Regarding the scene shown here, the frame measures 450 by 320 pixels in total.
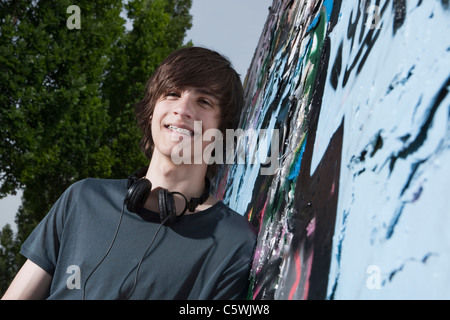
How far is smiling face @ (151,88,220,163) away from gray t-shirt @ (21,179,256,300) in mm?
287

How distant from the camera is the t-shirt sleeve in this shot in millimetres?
2059

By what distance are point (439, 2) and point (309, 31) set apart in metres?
1.49

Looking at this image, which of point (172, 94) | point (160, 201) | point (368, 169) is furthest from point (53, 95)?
point (368, 169)

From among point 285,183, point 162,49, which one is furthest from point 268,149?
point 162,49

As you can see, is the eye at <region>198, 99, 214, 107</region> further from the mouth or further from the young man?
the mouth

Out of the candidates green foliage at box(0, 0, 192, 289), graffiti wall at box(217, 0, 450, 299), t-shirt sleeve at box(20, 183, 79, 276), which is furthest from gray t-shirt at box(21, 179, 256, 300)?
green foliage at box(0, 0, 192, 289)

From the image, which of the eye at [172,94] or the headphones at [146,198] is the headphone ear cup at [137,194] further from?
the eye at [172,94]

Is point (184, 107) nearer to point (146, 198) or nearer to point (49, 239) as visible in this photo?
point (146, 198)

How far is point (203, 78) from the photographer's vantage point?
7.72 feet

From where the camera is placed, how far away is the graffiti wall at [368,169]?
0.90 metres

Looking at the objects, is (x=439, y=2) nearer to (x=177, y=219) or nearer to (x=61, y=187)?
(x=177, y=219)

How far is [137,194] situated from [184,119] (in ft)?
1.29

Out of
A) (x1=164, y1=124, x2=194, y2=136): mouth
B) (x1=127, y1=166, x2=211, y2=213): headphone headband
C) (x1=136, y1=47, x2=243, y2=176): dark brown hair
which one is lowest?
(x1=127, y1=166, x2=211, y2=213): headphone headband

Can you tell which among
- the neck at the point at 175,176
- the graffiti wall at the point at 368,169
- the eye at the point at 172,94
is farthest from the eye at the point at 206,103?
the graffiti wall at the point at 368,169
